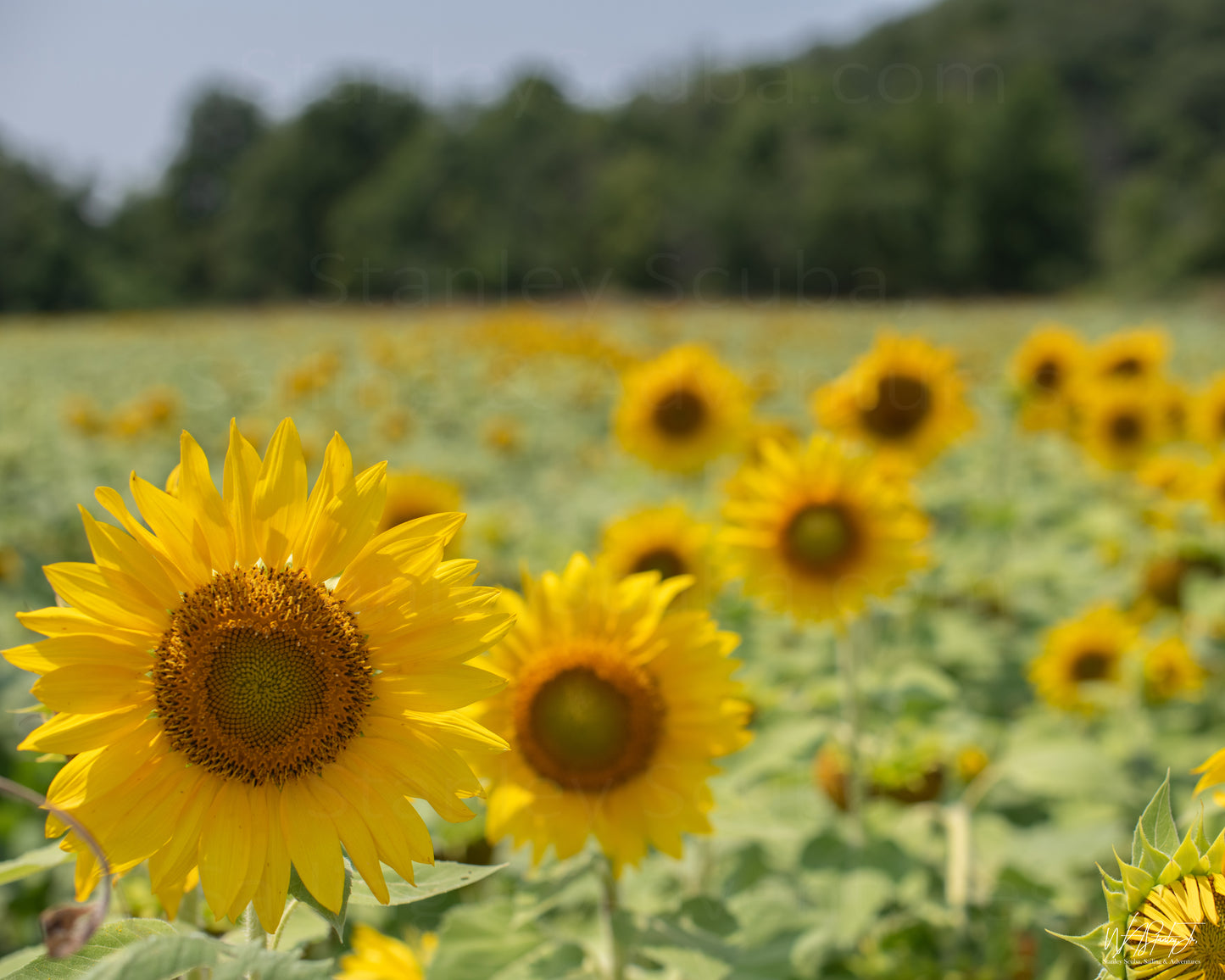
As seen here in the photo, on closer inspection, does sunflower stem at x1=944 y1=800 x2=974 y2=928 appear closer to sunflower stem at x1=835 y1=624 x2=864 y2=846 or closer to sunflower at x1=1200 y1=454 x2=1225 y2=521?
sunflower stem at x1=835 y1=624 x2=864 y2=846

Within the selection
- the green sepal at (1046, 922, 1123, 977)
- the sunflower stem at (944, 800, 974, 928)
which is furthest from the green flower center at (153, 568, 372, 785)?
the sunflower stem at (944, 800, 974, 928)

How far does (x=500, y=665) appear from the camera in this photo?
1.67m

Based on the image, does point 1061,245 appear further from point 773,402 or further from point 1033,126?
point 773,402

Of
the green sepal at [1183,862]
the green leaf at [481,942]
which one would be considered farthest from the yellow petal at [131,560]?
the green sepal at [1183,862]

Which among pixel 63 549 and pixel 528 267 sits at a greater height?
pixel 528 267

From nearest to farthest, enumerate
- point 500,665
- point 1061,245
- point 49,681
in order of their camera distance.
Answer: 1. point 49,681
2. point 500,665
3. point 1061,245

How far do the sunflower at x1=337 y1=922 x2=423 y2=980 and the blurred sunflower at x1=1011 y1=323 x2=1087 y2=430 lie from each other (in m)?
3.77

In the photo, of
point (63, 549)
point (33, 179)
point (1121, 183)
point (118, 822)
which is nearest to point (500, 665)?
point (118, 822)

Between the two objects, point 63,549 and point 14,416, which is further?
point 14,416

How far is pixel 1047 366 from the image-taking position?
14.6 ft

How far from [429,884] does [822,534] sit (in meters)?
1.75

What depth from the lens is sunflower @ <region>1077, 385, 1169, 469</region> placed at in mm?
4242

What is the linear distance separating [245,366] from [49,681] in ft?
30.5

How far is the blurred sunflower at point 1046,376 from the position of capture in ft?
14.5
